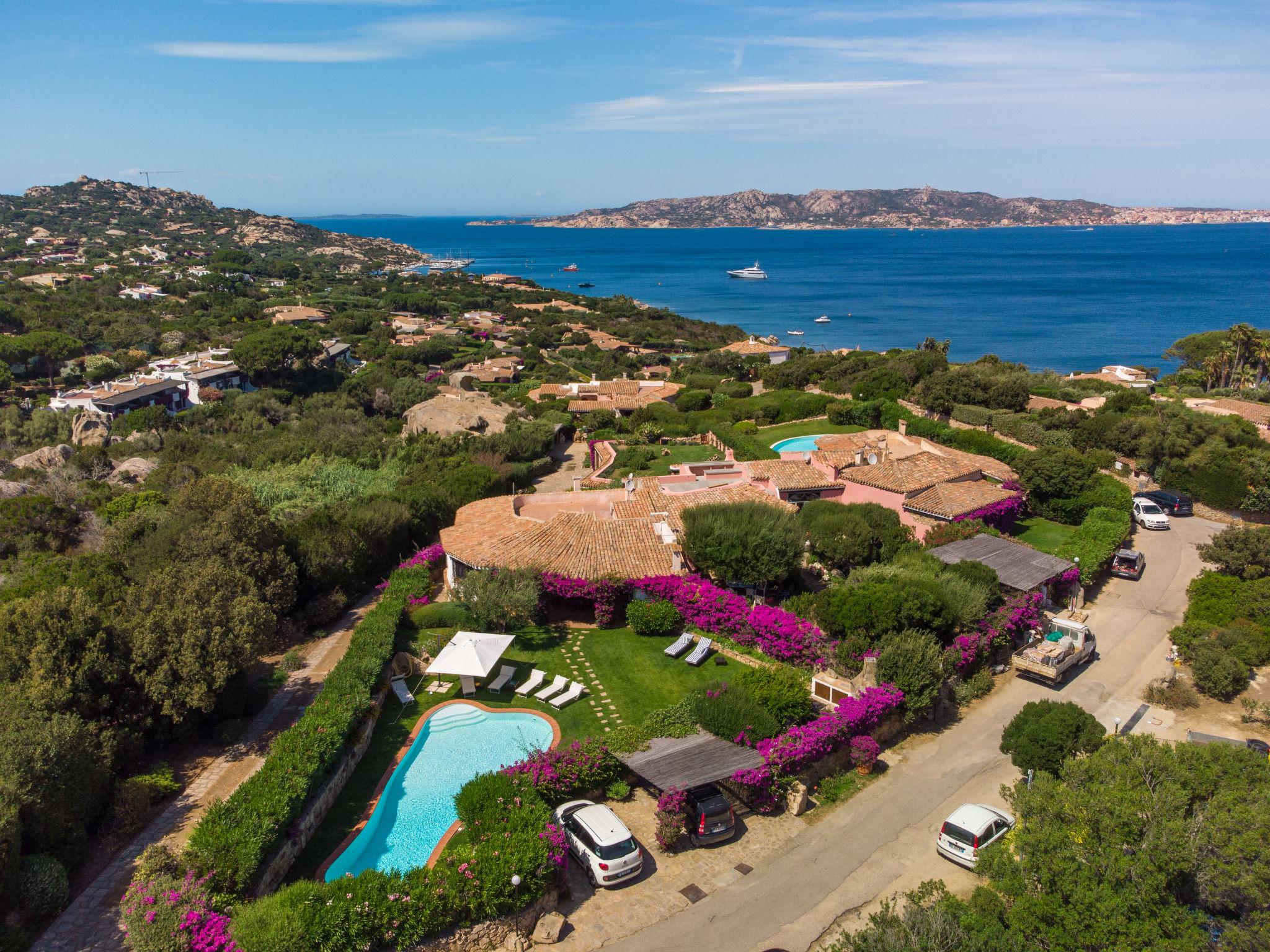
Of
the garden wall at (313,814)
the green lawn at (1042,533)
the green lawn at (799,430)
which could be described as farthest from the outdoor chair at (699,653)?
the green lawn at (799,430)

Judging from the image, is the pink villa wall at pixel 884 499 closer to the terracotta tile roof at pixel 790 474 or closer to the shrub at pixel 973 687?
the terracotta tile roof at pixel 790 474

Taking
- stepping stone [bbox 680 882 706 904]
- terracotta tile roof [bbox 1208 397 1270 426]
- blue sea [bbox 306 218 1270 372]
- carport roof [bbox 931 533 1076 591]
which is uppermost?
terracotta tile roof [bbox 1208 397 1270 426]

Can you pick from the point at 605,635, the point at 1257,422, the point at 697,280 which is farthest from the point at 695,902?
the point at 697,280

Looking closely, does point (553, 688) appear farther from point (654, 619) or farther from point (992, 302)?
point (992, 302)

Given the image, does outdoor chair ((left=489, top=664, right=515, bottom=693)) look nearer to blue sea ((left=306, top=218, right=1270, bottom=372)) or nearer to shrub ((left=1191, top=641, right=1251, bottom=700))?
shrub ((left=1191, top=641, right=1251, bottom=700))

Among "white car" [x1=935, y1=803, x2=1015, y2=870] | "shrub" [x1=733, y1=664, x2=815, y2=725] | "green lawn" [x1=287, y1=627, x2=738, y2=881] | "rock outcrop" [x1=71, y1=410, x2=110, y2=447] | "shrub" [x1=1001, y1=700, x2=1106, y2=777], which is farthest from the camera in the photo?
"rock outcrop" [x1=71, y1=410, x2=110, y2=447]

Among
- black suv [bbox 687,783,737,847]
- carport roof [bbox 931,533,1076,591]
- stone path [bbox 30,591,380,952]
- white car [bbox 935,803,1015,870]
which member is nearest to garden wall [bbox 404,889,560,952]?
black suv [bbox 687,783,737,847]

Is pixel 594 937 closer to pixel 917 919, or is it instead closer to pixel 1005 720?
pixel 917 919

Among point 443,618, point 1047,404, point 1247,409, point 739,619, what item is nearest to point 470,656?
point 443,618
